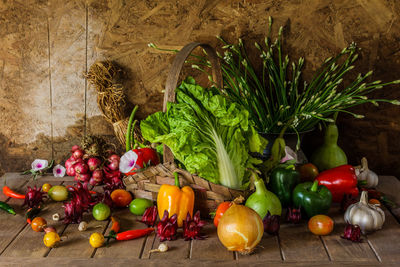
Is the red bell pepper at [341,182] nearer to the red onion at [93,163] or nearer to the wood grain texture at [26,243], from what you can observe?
the red onion at [93,163]

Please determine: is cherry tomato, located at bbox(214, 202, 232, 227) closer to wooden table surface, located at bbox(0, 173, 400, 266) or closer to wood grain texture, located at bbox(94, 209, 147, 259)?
wooden table surface, located at bbox(0, 173, 400, 266)

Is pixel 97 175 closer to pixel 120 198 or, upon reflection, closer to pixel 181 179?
pixel 120 198

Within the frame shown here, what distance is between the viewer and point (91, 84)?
8.00ft

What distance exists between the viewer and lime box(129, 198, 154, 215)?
5.95ft

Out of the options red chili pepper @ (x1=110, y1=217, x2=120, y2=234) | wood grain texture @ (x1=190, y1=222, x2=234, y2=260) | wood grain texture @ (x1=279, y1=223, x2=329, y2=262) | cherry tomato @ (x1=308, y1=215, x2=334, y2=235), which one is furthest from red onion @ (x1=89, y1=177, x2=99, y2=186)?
cherry tomato @ (x1=308, y1=215, x2=334, y2=235)

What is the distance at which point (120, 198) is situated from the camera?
1.90 m

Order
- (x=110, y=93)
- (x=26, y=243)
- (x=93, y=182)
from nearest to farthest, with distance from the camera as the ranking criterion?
(x=26, y=243)
(x=93, y=182)
(x=110, y=93)

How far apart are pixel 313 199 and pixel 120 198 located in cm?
89

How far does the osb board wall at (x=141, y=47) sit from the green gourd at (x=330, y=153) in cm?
20

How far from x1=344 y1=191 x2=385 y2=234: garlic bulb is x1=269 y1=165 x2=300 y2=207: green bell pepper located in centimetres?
29

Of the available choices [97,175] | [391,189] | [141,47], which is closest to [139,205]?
[97,175]

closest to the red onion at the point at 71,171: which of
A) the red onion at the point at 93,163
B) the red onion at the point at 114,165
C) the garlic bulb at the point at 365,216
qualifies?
the red onion at the point at 93,163

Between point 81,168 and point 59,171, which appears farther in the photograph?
point 59,171

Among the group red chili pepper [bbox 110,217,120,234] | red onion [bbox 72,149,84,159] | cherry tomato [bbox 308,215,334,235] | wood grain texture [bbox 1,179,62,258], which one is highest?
red onion [bbox 72,149,84,159]
